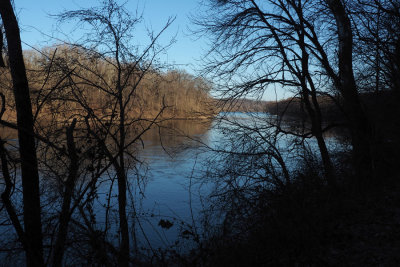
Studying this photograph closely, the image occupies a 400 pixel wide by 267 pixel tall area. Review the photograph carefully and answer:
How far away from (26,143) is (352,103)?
304 inches

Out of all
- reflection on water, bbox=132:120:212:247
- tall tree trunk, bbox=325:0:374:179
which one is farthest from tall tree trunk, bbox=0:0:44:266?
tall tree trunk, bbox=325:0:374:179

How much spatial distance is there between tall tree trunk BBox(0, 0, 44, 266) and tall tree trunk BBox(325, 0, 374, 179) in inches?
298

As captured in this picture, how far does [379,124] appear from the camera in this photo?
11289mm

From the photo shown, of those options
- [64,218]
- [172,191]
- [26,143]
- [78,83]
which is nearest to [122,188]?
[64,218]

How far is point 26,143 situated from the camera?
4.85 metres

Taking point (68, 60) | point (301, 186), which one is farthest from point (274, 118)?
point (68, 60)

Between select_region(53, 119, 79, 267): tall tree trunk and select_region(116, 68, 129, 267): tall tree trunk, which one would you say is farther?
select_region(116, 68, 129, 267): tall tree trunk

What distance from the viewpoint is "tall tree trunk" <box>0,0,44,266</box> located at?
4.66 m

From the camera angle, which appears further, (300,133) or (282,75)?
(300,133)

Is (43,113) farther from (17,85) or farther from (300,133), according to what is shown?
(300,133)

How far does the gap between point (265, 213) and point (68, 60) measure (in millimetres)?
4561

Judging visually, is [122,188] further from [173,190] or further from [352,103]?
[352,103]

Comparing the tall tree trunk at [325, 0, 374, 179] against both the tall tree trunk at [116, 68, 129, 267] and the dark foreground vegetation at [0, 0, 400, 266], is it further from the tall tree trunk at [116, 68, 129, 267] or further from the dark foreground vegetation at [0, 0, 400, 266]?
the tall tree trunk at [116, 68, 129, 267]

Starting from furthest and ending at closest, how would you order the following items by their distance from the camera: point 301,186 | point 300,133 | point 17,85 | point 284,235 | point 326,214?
point 300,133 → point 301,186 → point 326,214 → point 284,235 → point 17,85
